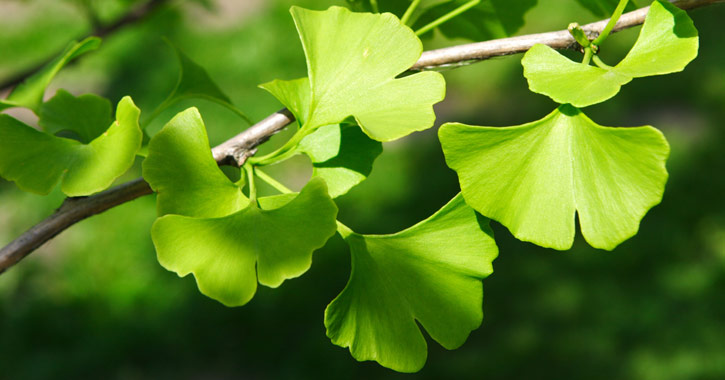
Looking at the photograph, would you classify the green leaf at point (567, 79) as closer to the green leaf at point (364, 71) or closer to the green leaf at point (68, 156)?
the green leaf at point (364, 71)

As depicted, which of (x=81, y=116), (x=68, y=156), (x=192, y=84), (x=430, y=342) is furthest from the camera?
(x=430, y=342)

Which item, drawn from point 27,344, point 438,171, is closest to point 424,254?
point 27,344

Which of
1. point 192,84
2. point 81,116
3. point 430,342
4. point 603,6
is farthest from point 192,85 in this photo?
point 430,342

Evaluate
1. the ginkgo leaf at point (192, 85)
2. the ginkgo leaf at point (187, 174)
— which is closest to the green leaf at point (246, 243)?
the ginkgo leaf at point (187, 174)

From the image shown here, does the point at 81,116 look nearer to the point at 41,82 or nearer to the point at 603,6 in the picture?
the point at 41,82

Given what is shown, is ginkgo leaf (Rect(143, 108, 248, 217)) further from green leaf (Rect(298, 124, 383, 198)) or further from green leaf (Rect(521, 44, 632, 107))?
green leaf (Rect(521, 44, 632, 107))

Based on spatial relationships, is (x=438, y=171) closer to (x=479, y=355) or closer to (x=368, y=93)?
(x=479, y=355)
